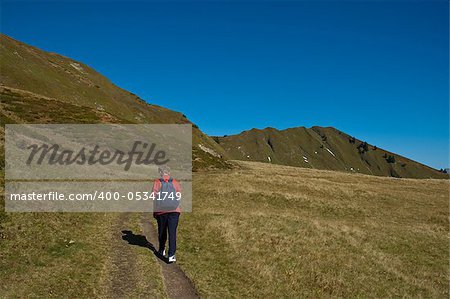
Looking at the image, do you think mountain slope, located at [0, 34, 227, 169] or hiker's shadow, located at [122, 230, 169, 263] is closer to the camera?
hiker's shadow, located at [122, 230, 169, 263]

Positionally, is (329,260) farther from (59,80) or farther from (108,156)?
(59,80)

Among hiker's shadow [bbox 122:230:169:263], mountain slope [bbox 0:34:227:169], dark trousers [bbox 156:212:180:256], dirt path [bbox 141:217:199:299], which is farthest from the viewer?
mountain slope [bbox 0:34:227:169]

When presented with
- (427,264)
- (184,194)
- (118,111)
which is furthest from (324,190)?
(118,111)

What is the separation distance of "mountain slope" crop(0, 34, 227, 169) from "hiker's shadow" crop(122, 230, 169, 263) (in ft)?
160

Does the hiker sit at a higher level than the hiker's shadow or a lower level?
higher

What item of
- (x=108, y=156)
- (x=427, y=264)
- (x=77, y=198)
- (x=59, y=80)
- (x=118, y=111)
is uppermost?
(x=59, y=80)

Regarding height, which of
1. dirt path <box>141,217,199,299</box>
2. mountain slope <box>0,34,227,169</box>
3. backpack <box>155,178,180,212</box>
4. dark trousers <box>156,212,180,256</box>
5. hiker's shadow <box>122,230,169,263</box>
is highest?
mountain slope <box>0,34,227,169</box>

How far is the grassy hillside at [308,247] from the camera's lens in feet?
52.8

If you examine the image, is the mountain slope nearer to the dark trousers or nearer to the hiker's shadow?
the hiker's shadow

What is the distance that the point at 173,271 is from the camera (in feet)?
50.7

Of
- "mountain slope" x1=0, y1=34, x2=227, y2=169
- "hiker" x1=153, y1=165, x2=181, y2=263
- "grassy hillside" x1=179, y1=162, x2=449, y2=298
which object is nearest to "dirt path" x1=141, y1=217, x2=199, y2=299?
"grassy hillside" x1=179, y1=162, x2=449, y2=298

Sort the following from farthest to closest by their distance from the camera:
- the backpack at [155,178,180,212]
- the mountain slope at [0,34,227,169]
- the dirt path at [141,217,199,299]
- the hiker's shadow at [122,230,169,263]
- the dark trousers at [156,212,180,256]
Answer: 1. the mountain slope at [0,34,227,169]
2. the hiker's shadow at [122,230,169,263]
3. the dark trousers at [156,212,180,256]
4. the backpack at [155,178,180,212]
5. the dirt path at [141,217,199,299]

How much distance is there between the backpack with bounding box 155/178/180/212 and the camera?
15875 mm

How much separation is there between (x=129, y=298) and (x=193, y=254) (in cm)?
626
